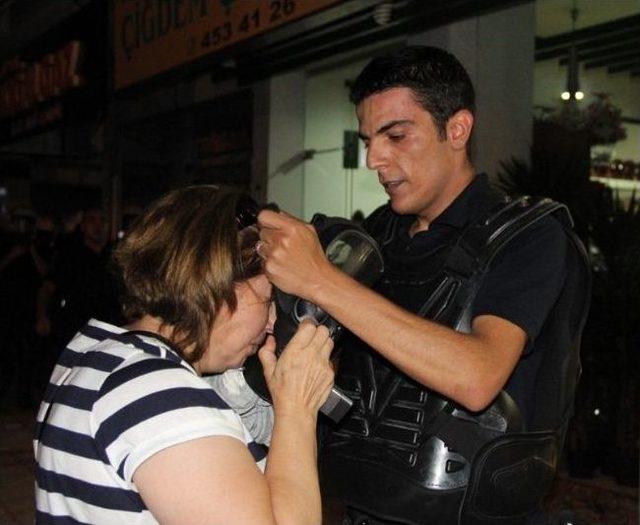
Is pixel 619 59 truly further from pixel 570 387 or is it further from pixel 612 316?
pixel 570 387

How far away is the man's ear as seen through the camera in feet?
6.54

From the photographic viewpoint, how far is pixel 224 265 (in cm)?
159

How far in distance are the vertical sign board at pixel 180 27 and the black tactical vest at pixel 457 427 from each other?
2.93 m

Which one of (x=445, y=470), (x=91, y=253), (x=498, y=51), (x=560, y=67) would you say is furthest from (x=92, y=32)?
(x=445, y=470)

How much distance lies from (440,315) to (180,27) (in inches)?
200

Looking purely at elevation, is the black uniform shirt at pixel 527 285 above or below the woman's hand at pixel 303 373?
above

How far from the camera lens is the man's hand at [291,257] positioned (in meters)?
1.61

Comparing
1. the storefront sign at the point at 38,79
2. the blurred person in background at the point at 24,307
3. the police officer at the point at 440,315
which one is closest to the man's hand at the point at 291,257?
the police officer at the point at 440,315

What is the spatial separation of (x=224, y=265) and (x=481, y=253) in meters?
0.53

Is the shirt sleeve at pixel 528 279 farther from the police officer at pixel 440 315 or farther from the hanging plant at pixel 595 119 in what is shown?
the hanging plant at pixel 595 119

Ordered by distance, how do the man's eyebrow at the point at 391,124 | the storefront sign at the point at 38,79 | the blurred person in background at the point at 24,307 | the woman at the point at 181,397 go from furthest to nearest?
the storefront sign at the point at 38,79 → the blurred person in background at the point at 24,307 → the man's eyebrow at the point at 391,124 → the woman at the point at 181,397

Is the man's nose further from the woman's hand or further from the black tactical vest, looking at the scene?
the black tactical vest

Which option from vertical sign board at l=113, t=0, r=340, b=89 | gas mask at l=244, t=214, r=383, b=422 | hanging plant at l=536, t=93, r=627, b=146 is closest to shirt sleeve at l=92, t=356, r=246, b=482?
gas mask at l=244, t=214, r=383, b=422

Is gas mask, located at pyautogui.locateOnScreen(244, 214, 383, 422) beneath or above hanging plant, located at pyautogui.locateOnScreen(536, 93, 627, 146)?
beneath
